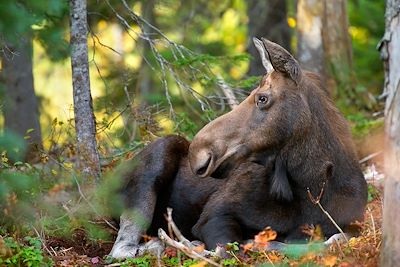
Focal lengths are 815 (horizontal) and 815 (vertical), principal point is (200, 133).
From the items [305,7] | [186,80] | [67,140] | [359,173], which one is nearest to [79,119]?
[67,140]

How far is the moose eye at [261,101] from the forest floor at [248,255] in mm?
1359

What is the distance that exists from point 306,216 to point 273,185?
432 mm

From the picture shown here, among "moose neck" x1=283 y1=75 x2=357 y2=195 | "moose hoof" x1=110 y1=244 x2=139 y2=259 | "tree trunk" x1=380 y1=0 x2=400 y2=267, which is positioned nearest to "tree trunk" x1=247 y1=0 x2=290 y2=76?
"moose neck" x1=283 y1=75 x2=357 y2=195

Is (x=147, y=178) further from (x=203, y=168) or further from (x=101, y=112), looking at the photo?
(x=101, y=112)

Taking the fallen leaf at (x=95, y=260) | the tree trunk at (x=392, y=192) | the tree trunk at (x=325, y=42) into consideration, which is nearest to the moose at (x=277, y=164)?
the fallen leaf at (x=95, y=260)

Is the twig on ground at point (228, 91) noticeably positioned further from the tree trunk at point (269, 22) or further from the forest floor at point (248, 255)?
the tree trunk at point (269, 22)

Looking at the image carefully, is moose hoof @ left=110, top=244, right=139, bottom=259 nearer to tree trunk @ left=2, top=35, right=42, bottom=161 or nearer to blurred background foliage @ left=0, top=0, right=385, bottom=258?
blurred background foliage @ left=0, top=0, right=385, bottom=258

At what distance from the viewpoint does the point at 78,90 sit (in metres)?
9.06

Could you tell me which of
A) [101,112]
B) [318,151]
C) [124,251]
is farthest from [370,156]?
[124,251]

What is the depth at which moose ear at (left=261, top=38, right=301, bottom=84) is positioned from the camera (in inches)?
300

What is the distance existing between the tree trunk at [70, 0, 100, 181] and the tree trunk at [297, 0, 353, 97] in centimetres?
606

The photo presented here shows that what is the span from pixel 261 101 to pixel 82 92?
231 cm

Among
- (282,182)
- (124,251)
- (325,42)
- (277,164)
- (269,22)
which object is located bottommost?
(124,251)

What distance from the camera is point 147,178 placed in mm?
9008
